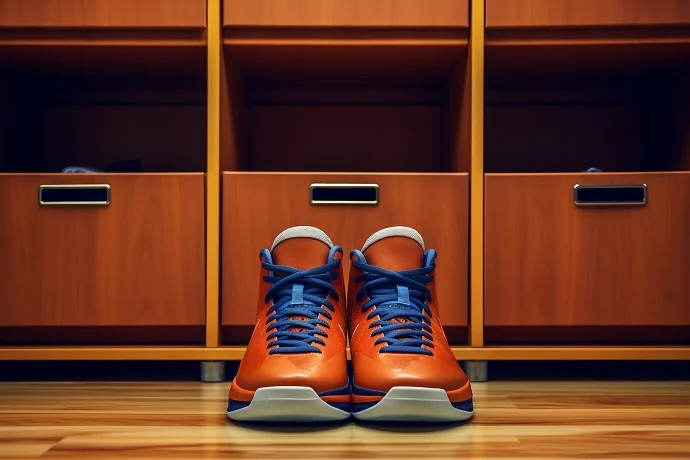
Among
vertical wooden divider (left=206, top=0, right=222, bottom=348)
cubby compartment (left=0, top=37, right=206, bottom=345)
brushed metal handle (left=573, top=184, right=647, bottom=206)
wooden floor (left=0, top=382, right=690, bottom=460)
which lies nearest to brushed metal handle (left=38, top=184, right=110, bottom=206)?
cubby compartment (left=0, top=37, right=206, bottom=345)

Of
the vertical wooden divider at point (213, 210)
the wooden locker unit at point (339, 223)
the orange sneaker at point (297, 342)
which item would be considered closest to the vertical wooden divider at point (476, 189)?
the wooden locker unit at point (339, 223)

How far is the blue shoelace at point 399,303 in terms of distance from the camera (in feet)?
2.34

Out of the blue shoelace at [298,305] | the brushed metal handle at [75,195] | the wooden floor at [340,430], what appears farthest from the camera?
the brushed metal handle at [75,195]

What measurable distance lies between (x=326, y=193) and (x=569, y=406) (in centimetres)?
45

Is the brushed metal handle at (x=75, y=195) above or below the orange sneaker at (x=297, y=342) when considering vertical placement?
above

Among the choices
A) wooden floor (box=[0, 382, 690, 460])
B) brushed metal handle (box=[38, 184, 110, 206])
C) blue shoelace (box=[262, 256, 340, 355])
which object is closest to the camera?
wooden floor (box=[0, 382, 690, 460])

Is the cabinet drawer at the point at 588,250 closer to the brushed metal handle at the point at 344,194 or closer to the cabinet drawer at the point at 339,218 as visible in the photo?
the cabinet drawer at the point at 339,218

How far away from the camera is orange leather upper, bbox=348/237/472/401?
0.65m

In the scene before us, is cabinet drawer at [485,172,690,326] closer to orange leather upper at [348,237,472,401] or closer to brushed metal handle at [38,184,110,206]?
orange leather upper at [348,237,472,401]

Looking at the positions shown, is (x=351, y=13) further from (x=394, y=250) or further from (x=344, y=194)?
(x=394, y=250)

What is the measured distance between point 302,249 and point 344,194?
0.76 feet

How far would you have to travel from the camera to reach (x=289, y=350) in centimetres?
68

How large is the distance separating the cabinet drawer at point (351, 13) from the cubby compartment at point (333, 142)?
22 millimetres

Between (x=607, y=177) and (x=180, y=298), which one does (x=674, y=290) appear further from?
(x=180, y=298)
